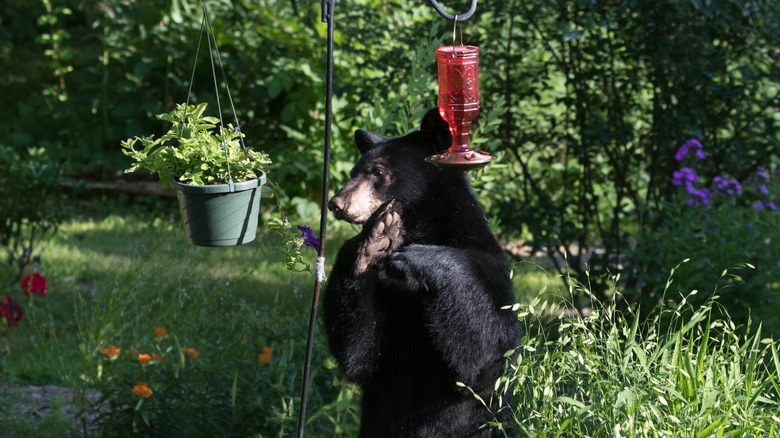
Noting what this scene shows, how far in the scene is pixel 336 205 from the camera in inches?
119

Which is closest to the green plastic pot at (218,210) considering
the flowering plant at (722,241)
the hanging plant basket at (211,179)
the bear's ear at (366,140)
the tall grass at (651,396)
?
the hanging plant basket at (211,179)

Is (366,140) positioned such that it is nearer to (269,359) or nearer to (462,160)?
(462,160)

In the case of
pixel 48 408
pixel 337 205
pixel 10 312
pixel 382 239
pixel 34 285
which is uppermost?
pixel 337 205

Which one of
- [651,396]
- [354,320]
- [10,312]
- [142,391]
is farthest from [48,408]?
[651,396]

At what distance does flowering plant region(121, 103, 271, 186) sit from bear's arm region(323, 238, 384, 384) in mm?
426

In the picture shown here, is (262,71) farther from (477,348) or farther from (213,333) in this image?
(477,348)

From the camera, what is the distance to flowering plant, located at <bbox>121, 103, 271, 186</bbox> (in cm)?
291

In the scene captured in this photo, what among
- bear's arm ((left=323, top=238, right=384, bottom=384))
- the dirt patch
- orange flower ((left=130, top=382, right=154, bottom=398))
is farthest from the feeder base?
the dirt patch

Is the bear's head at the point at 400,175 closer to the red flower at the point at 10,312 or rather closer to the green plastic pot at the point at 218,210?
the green plastic pot at the point at 218,210

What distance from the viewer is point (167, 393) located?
13.7ft

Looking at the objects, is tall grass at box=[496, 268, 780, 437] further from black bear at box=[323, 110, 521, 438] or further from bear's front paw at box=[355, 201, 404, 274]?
bear's front paw at box=[355, 201, 404, 274]

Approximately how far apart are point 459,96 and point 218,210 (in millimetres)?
755

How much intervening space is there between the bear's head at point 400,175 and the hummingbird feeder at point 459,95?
1.11 feet

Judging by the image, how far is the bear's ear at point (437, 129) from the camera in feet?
10.2
